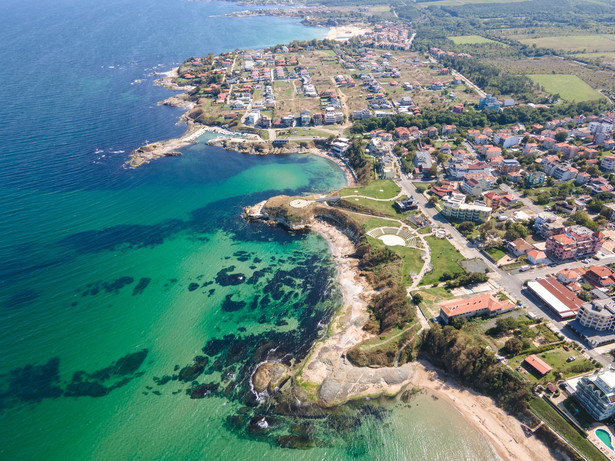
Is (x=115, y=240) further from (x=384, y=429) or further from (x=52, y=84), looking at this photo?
(x=52, y=84)

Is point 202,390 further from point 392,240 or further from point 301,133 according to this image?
point 301,133

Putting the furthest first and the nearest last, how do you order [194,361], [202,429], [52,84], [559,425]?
[52,84]
[194,361]
[202,429]
[559,425]

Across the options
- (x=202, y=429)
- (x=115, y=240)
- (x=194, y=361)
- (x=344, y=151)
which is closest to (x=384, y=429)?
(x=202, y=429)

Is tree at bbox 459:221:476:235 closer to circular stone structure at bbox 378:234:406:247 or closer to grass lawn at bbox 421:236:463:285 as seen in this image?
grass lawn at bbox 421:236:463:285

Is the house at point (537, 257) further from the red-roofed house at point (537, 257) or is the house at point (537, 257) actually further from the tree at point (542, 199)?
the tree at point (542, 199)

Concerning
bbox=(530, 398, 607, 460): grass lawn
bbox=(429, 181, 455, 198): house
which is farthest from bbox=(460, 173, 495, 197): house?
bbox=(530, 398, 607, 460): grass lawn
